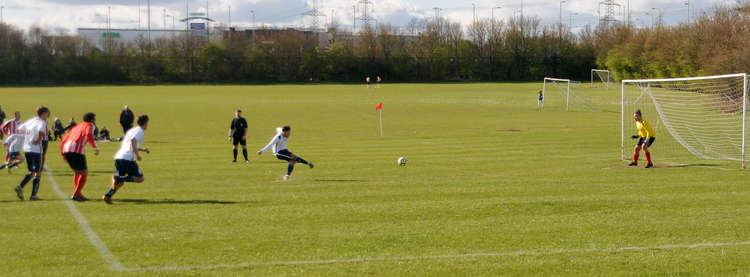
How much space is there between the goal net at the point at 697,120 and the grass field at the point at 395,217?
174 cm

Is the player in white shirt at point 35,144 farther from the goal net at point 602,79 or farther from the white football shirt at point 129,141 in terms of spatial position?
the goal net at point 602,79

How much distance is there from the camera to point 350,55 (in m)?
126

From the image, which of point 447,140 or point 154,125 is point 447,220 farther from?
point 154,125

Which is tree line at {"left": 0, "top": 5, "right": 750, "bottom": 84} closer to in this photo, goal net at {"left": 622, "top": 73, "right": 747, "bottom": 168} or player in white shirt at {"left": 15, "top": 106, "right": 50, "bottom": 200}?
goal net at {"left": 622, "top": 73, "right": 747, "bottom": 168}

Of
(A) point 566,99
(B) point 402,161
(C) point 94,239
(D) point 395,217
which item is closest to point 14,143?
(C) point 94,239

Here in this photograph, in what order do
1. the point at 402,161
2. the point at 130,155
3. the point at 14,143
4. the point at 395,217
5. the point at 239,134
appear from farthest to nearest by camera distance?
1. the point at 239,134
2. the point at 402,161
3. the point at 14,143
4. the point at 130,155
5. the point at 395,217

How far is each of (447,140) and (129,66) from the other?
95.7 m

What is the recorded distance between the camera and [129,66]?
11875 centimetres

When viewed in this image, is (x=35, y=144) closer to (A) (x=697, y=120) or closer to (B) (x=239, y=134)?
(B) (x=239, y=134)

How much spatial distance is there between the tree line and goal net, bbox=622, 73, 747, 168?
61.5m

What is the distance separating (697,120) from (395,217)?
1107 inches

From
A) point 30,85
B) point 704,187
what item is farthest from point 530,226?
point 30,85

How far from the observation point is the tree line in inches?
4473

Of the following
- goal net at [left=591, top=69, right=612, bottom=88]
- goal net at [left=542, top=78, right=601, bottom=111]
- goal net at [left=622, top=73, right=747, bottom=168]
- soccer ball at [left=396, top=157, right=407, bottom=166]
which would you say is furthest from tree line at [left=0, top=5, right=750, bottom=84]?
soccer ball at [left=396, top=157, right=407, bottom=166]
